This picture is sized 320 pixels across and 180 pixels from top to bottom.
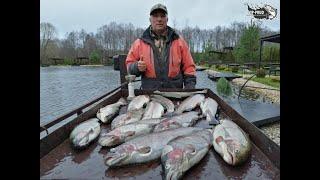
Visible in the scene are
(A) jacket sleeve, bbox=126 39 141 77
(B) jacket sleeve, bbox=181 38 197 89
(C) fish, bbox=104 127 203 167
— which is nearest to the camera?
(C) fish, bbox=104 127 203 167

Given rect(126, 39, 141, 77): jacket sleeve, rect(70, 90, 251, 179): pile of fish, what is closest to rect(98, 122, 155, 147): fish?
rect(70, 90, 251, 179): pile of fish

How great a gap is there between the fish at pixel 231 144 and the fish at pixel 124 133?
68 cm

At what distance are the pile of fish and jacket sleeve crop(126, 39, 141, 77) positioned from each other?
5.08 ft

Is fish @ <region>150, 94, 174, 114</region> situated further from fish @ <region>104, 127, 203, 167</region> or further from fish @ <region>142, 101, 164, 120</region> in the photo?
fish @ <region>104, 127, 203, 167</region>

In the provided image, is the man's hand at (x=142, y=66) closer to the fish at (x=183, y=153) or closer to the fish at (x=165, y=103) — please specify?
the fish at (x=165, y=103)

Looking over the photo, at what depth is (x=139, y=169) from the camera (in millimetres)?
2252

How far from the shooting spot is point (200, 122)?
3529 millimetres

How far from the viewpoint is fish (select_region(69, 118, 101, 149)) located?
2724 millimetres

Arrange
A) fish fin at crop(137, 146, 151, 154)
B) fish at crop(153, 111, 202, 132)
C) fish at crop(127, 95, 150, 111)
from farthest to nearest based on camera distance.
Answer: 1. fish at crop(127, 95, 150, 111)
2. fish at crop(153, 111, 202, 132)
3. fish fin at crop(137, 146, 151, 154)

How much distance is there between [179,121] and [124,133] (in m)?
0.69

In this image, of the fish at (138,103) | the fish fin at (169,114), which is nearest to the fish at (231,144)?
the fish fin at (169,114)
